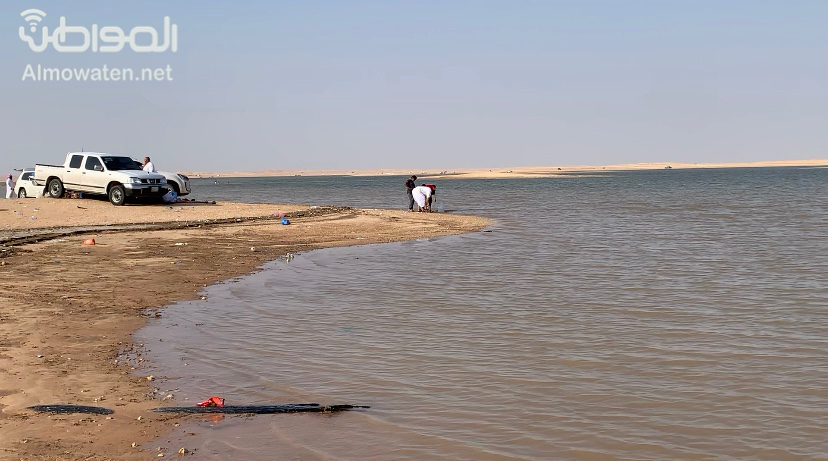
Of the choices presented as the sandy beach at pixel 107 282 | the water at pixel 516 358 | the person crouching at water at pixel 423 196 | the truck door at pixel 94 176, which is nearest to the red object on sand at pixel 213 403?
the water at pixel 516 358

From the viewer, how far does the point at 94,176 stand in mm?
29641

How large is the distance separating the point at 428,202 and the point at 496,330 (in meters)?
24.1

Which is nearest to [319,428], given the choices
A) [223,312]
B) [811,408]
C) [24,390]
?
[24,390]

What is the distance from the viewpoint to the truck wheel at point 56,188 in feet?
100

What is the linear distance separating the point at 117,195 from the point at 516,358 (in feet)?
76.6

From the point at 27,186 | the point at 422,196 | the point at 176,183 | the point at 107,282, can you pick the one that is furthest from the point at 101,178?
the point at 107,282

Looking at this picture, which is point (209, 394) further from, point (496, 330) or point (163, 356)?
point (496, 330)

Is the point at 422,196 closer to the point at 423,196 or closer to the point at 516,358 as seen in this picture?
the point at 423,196

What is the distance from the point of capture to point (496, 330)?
10.3 m

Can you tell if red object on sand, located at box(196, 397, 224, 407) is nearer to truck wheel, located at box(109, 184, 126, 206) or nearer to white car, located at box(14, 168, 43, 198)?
truck wheel, located at box(109, 184, 126, 206)

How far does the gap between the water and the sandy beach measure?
60 centimetres

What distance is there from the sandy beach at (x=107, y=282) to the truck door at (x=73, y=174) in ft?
3.60

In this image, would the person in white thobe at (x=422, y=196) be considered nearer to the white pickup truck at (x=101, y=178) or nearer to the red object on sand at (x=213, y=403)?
the white pickup truck at (x=101, y=178)

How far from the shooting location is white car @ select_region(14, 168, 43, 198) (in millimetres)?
33219
